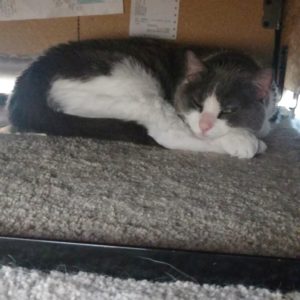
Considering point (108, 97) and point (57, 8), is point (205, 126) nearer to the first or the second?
point (108, 97)

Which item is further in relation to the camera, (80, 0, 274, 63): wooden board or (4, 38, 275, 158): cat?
(80, 0, 274, 63): wooden board

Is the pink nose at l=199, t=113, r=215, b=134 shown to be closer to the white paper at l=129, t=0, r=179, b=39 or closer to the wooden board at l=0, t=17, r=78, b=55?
the white paper at l=129, t=0, r=179, b=39

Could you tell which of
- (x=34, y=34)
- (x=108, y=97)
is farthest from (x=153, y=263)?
(x=34, y=34)

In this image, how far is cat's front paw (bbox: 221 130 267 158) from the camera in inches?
49.8

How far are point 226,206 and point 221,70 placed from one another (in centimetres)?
66

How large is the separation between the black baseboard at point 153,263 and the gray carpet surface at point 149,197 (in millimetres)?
21

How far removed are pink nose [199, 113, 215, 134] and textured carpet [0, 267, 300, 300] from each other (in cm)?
61

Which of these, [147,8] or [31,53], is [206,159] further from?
[31,53]

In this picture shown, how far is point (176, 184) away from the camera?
1029 millimetres

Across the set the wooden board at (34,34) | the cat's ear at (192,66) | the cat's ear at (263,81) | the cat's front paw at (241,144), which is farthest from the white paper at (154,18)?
the cat's front paw at (241,144)

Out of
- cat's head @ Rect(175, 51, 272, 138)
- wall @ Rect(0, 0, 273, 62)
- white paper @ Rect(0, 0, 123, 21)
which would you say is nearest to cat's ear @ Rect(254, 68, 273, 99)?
cat's head @ Rect(175, 51, 272, 138)

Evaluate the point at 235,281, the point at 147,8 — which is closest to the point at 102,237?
the point at 235,281

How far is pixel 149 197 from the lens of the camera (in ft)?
3.13

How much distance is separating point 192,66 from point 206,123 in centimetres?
23
